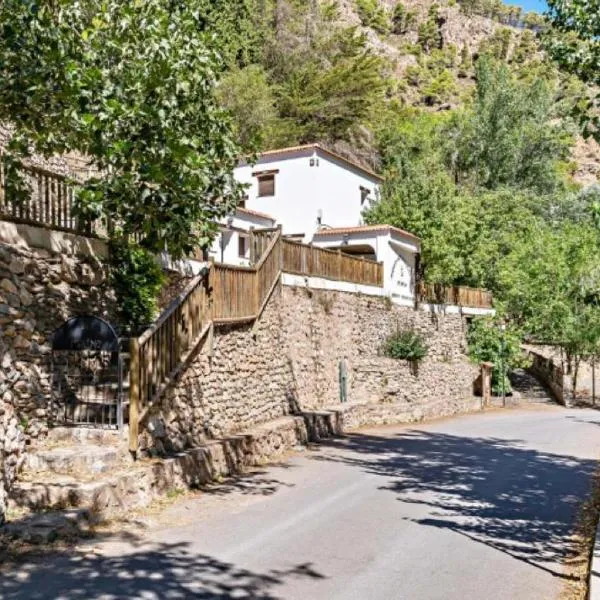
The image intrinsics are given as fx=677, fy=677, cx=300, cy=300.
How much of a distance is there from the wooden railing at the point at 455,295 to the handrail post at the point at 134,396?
20.6m

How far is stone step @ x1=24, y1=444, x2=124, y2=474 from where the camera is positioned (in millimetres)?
8680

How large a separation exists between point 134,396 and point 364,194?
85.0ft

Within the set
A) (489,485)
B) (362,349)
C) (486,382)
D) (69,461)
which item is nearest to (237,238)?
(362,349)

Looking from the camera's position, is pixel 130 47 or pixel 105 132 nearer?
pixel 105 132

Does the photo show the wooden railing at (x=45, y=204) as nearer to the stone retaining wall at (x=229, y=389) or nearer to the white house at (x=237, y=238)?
the stone retaining wall at (x=229, y=389)

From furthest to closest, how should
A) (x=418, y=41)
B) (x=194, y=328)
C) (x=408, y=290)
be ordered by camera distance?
(x=418, y=41)
(x=408, y=290)
(x=194, y=328)

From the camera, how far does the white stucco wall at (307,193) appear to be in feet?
101

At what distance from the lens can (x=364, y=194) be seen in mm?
34000

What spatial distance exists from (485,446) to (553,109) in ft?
119

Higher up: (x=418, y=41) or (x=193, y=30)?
(x=418, y=41)

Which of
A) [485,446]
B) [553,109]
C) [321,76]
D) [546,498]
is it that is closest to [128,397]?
[546,498]

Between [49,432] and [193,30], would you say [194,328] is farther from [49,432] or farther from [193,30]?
[193,30]

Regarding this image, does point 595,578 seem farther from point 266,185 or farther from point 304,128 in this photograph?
point 304,128

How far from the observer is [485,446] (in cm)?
1686
